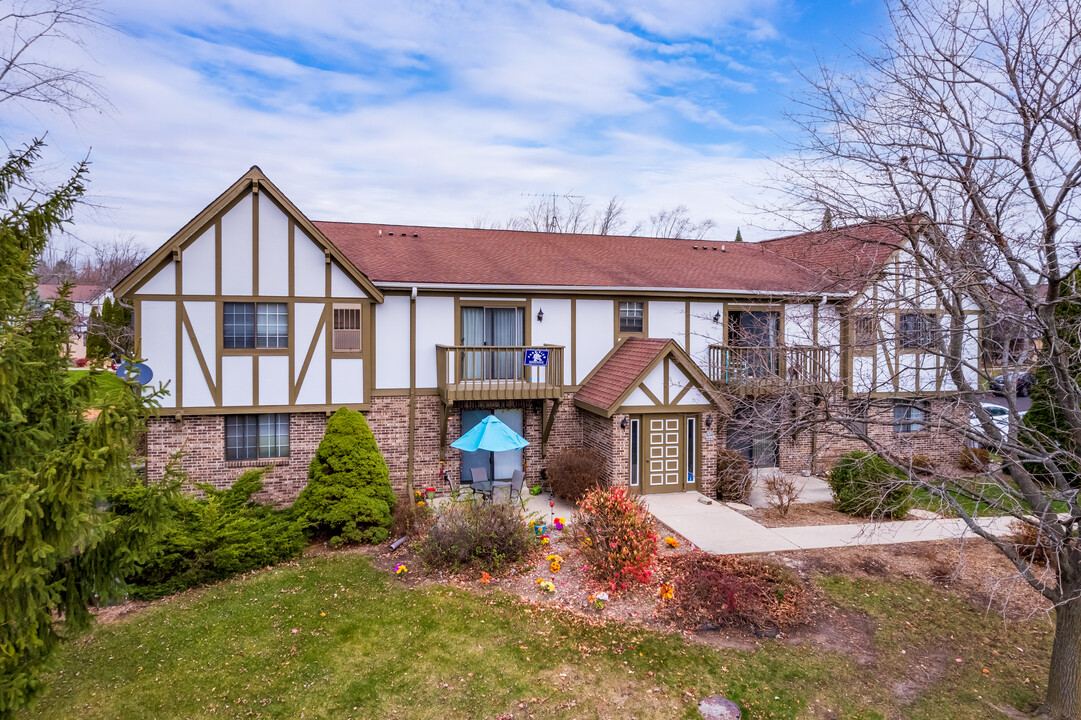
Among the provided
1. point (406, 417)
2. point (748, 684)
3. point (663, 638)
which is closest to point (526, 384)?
point (406, 417)

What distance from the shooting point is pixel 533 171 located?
3412 cm

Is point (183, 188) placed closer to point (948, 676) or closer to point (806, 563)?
point (806, 563)

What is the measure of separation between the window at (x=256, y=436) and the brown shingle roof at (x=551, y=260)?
403 cm

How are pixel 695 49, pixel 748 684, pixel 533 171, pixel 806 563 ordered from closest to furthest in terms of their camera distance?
1. pixel 748 684
2. pixel 806 563
3. pixel 695 49
4. pixel 533 171

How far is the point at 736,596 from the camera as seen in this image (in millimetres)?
8422

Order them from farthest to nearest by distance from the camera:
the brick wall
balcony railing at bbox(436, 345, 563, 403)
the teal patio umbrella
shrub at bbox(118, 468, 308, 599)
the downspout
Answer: the downspout < balcony railing at bbox(436, 345, 563, 403) < the brick wall < the teal patio umbrella < shrub at bbox(118, 468, 308, 599)

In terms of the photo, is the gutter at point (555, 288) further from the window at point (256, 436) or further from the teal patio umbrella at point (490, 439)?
the window at point (256, 436)

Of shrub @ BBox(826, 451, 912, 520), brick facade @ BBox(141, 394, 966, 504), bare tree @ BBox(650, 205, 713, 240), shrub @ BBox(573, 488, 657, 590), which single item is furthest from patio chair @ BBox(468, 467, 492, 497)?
bare tree @ BBox(650, 205, 713, 240)

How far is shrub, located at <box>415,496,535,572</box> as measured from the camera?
10.1 metres

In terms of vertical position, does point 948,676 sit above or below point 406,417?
below

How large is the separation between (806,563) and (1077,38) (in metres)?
8.08

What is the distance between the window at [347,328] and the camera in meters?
13.8

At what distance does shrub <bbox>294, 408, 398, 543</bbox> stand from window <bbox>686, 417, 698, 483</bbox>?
7.16 metres

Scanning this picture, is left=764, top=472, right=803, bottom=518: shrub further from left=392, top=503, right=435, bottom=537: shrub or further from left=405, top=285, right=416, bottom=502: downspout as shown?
left=405, top=285, right=416, bottom=502: downspout
